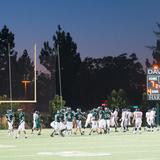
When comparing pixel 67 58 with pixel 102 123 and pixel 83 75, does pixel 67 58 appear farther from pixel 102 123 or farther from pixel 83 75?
pixel 102 123

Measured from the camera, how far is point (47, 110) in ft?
167

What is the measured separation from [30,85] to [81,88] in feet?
87.4

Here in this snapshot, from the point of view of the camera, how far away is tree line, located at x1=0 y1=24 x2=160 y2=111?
50.2 meters

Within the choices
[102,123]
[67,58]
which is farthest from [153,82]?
[67,58]

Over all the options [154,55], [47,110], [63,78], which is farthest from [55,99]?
[154,55]

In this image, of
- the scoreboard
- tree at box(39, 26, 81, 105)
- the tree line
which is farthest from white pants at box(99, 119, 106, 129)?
tree at box(39, 26, 81, 105)

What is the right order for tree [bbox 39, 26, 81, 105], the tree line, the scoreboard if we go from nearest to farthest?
1. the scoreboard
2. the tree line
3. tree [bbox 39, 26, 81, 105]

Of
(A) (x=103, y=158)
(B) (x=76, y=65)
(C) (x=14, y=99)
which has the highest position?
(B) (x=76, y=65)

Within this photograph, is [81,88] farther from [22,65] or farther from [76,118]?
[76,118]

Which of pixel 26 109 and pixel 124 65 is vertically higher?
pixel 124 65

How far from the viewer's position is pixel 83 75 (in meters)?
73.1

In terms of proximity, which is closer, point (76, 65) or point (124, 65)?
point (76, 65)

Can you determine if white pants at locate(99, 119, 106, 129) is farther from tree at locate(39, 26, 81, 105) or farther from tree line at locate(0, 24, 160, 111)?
tree at locate(39, 26, 81, 105)

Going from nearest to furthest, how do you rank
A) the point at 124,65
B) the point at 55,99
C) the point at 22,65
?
the point at 22,65 < the point at 55,99 < the point at 124,65
